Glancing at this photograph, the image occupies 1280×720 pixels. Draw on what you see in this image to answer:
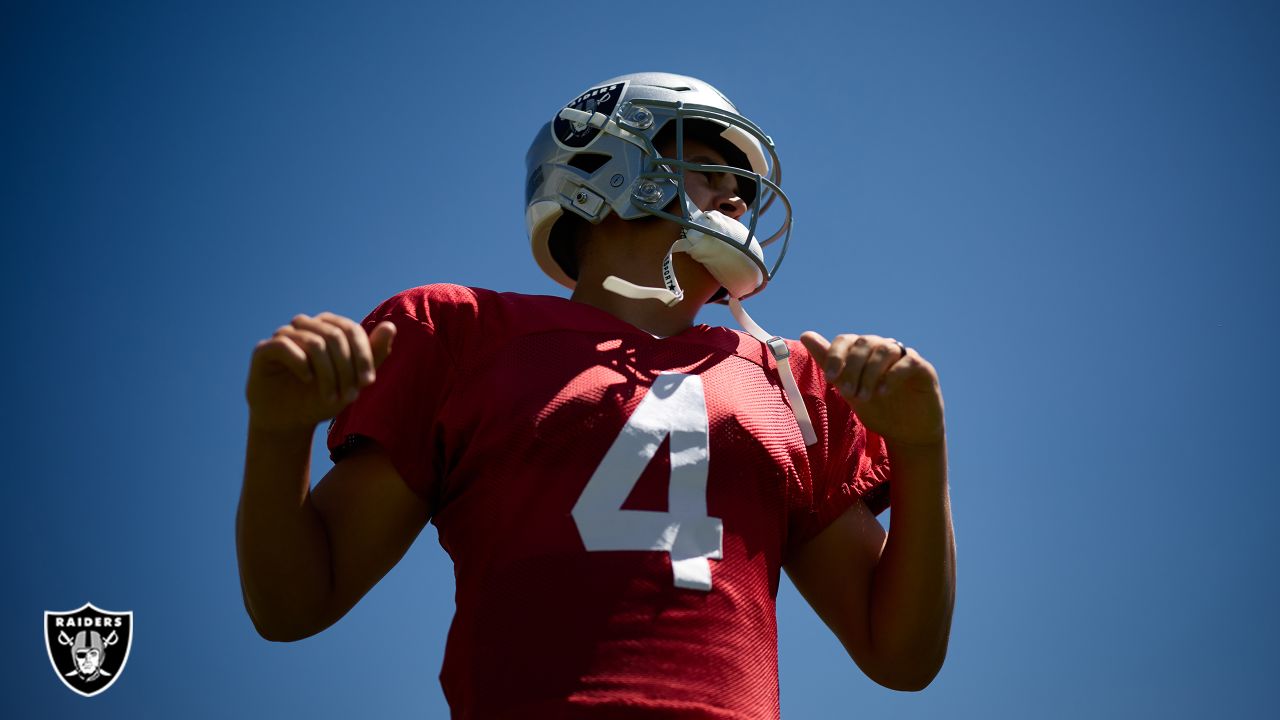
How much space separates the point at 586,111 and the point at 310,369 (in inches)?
56.7

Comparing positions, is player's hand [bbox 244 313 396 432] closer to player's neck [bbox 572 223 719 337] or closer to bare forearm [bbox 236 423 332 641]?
bare forearm [bbox 236 423 332 641]

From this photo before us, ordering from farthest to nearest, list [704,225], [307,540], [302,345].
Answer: [704,225] → [307,540] → [302,345]

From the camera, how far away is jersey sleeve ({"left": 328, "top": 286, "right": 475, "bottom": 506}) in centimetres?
214

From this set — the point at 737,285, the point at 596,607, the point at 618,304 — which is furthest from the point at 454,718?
the point at 737,285

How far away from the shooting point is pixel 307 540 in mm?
1991

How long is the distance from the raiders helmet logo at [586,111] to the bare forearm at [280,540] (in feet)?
4.32

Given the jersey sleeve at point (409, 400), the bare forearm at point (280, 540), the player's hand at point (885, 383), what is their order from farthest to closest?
1. the jersey sleeve at point (409, 400)
2. the player's hand at point (885, 383)
3. the bare forearm at point (280, 540)

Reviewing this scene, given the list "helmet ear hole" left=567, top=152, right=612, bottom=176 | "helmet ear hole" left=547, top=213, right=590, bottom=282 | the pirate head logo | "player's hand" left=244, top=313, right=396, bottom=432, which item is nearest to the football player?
"player's hand" left=244, top=313, right=396, bottom=432

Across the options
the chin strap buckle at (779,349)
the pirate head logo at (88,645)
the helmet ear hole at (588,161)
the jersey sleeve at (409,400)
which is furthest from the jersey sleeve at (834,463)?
the pirate head logo at (88,645)

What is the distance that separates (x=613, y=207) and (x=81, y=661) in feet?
22.4

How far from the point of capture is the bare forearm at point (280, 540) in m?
1.88

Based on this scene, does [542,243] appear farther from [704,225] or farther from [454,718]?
[454,718]

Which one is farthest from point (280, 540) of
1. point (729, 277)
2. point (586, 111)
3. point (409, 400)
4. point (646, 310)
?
point (586, 111)

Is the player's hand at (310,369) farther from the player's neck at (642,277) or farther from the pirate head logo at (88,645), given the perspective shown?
the pirate head logo at (88,645)
